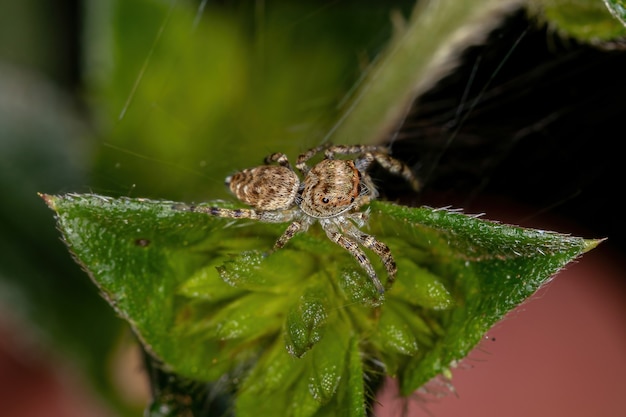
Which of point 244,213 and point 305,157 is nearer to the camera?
point 244,213

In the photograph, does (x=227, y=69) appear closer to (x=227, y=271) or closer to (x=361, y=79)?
(x=361, y=79)

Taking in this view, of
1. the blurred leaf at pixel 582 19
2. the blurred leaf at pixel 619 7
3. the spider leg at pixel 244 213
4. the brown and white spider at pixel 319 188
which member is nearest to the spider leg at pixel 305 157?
the brown and white spider at pixel 319 188

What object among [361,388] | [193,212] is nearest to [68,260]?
[193,212]

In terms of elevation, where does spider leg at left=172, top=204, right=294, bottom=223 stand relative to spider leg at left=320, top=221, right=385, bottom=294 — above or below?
above

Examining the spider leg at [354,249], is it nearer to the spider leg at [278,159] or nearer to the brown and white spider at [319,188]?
the brown and white spider at [319,188]

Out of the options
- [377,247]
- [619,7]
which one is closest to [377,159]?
[377,247]

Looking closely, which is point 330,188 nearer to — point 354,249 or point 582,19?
point 354,249

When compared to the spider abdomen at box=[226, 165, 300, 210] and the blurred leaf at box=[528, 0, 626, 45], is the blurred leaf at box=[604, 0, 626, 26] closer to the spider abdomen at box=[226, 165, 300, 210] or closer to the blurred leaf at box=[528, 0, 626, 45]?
the blurred leaf at box=[528, 0, 626, 45]

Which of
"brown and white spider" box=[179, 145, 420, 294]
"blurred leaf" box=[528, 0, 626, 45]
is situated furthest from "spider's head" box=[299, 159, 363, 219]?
"blurred leaf" box=[528, 0, 626, 45]
